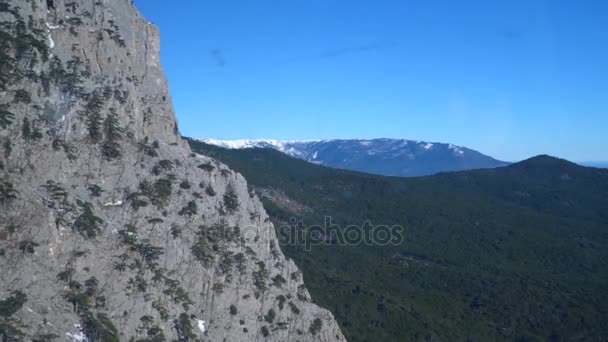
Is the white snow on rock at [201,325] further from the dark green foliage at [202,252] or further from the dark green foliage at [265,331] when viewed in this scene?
the dark green foliage at [265,331]

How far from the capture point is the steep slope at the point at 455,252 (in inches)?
2397

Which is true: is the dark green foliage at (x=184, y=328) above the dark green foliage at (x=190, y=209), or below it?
below

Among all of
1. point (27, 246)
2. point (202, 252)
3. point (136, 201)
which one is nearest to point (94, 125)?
point (136, 201)

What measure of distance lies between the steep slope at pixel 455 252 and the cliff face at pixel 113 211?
2005cm

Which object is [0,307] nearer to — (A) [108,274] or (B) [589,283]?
(A) [108,274]

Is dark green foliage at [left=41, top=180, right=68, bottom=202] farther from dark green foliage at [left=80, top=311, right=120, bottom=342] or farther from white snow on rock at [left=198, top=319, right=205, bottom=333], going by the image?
white snow on rock at [left=198, top=319, right=205, bottom=333]

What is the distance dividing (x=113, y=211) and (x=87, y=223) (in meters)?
2.66

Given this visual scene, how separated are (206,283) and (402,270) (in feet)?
147

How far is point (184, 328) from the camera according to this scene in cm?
3266

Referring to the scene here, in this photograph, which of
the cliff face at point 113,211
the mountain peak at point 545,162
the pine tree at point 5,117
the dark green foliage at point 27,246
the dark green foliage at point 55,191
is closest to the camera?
the dark green foliage at point 27,246

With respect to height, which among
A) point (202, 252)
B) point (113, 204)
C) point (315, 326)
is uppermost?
point (113, 204)

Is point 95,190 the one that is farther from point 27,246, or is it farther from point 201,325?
point 201,325

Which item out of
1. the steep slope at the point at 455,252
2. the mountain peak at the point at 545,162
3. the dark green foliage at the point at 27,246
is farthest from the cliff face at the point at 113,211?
the mountain peak at the point at 545,162

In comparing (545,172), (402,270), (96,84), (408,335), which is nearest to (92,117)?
(96,84)
